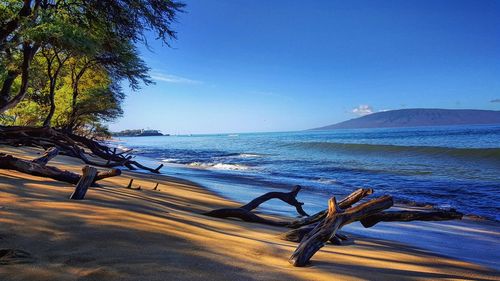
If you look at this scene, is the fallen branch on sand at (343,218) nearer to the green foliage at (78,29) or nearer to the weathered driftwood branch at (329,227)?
the weathered driftwood branch at (329,227)

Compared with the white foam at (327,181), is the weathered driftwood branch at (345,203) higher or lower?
higher

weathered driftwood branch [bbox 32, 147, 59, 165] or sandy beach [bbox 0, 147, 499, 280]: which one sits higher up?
weathered driftwood branch [bbox 32, 147, 59, 165]

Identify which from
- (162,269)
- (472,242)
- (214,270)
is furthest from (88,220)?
(472,242)

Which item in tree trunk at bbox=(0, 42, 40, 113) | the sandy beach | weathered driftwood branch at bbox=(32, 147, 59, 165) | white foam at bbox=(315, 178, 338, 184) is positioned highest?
tree trunk at bbox=(0, 42, 40, 113)

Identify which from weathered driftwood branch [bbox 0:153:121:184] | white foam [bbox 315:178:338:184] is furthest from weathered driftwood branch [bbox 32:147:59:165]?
white foam [bbox 315:178:338:184]

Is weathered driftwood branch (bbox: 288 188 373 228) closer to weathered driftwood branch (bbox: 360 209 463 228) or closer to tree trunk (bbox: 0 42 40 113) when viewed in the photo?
weathered driftwood branch (bbox: 360 209 463 228)

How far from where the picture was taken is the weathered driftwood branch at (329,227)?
3.24 m

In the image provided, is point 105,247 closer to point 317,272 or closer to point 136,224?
point 136,224

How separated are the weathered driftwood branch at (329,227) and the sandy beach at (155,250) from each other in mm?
132

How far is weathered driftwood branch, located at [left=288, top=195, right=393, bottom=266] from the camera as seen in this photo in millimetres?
3239

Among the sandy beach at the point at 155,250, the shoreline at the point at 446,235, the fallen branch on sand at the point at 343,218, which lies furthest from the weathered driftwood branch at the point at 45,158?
the fallen branch on sand at the point at 343,218

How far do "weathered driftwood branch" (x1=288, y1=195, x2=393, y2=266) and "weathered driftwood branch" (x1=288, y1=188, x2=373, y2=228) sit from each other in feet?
0.81

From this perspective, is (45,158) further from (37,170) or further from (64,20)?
(64,20)

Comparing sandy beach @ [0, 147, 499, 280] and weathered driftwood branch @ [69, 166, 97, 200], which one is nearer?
sandy beach @ [0, 147, 499, 280]
